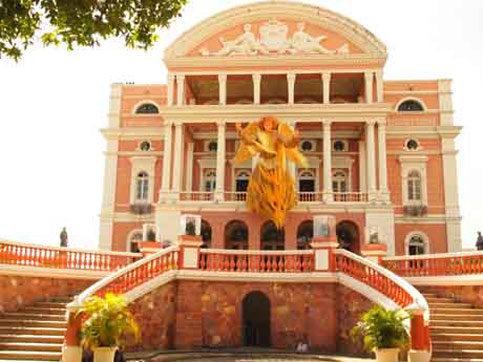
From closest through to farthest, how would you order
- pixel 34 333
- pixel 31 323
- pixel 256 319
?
1. pixel 34 333
2. pixel 31 323
3. pixel 256 319

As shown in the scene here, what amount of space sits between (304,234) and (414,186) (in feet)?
22.1

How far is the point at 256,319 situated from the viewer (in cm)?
1805

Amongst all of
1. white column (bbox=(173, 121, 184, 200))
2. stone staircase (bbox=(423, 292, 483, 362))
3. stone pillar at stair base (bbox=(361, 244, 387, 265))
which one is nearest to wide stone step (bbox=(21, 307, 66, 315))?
stone pillar at stair base (bbox=(361, 244, 387, 265))

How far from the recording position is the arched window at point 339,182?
30734mm

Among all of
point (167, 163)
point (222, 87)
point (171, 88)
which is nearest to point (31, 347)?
point (167, 163)

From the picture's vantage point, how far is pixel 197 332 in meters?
16.0

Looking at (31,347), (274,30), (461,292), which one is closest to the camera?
(31,347)

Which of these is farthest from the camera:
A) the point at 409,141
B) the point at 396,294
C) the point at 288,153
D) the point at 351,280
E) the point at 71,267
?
the point at 409,141

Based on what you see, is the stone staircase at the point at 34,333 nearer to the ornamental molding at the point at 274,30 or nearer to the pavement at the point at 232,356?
the pavement at the point at 232,356

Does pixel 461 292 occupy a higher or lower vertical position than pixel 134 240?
lower

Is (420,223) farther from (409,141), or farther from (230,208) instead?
(230,208)

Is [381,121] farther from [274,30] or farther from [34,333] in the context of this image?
[34,333]

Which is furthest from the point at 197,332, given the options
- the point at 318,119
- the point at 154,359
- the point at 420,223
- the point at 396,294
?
the point at 420,223

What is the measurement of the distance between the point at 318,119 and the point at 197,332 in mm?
15130
